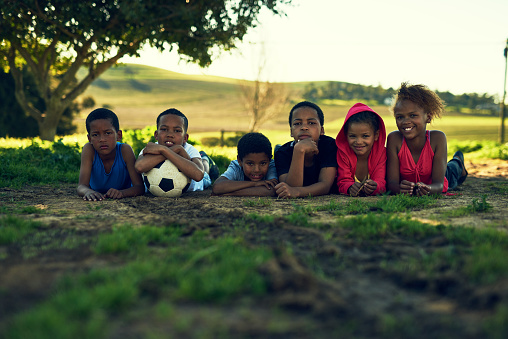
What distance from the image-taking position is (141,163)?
539 cm

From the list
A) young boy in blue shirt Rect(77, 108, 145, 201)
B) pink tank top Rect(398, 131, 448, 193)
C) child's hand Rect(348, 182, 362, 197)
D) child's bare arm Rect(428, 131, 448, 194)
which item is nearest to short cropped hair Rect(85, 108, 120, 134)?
young boy in blue shirt Rect(77, 108, 145, 201)

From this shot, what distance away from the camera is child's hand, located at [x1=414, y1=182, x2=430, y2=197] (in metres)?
5.29

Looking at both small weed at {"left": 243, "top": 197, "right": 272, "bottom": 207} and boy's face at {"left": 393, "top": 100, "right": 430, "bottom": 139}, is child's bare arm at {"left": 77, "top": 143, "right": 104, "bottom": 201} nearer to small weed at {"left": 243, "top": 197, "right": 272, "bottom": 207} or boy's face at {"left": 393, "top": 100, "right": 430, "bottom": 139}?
small weed at {"left": 243, "top": 197, "right": 272, "bottom": 207}

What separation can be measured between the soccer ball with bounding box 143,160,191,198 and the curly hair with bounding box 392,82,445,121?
10.0ft

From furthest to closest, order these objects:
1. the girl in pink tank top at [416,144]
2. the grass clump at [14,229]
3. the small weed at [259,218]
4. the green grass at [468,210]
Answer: the girl in pink tank top at [416,144], the green grass at [468,210], the small weed at [259,218], the grass clump at [14,229]

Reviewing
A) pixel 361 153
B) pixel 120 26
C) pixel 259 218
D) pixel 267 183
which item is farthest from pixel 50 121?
pixel 259 218

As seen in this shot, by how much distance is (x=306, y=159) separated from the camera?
5828mm

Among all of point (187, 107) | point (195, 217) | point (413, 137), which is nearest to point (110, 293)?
point (195, 217)

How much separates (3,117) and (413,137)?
20010 millimetres

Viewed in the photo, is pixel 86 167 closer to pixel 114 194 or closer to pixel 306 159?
pixel 114 194

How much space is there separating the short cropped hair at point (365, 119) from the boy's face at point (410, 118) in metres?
0.29

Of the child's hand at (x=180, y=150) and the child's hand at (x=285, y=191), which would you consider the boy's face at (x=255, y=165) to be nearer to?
the child's hand at (x=285, y=191)

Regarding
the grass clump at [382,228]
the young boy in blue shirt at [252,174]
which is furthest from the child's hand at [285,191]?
the grass clump at [382,228]

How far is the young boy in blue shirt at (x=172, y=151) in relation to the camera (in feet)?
17.7
